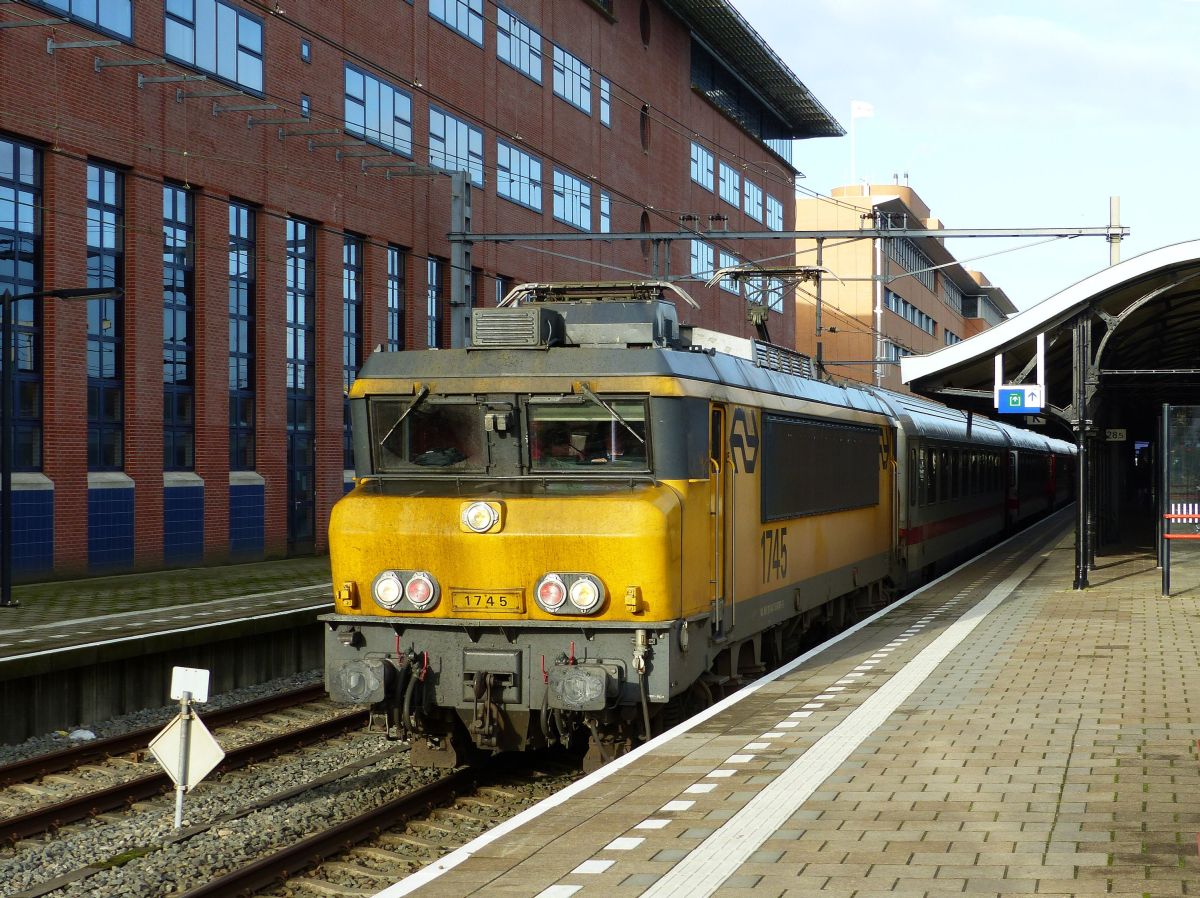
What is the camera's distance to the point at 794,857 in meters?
7.26

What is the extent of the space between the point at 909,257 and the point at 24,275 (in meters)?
68.6

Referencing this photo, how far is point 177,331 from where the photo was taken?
28.8m

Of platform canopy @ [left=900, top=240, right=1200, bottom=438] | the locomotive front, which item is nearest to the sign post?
the locomotive front

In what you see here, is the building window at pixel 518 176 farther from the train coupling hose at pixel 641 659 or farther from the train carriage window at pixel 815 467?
the train coupling hose at pixel 641 659

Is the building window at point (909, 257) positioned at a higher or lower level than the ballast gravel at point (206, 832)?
higher

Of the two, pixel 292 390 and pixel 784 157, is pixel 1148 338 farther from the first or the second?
pixel 784 157

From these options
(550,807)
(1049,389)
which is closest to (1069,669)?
(550,807)

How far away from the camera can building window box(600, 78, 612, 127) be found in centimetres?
4806

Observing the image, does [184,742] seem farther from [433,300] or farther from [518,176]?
[518,176]

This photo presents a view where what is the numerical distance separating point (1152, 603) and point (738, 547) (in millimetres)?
10192

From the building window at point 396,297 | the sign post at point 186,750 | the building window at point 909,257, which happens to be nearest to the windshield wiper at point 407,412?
the sign post at point 186,750

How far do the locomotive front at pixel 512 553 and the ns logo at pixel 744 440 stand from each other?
3.46 ft

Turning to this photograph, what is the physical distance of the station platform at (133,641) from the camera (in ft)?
49.6

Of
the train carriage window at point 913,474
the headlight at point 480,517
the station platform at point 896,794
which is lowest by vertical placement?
the station platform at point 896,794
